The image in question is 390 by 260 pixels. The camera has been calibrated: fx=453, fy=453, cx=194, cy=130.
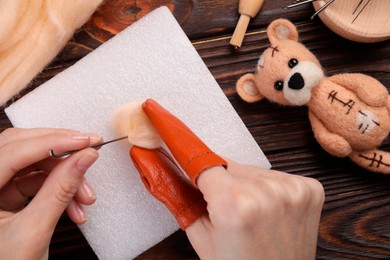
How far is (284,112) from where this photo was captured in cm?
74

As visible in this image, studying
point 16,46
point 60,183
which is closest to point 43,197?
point 60,183

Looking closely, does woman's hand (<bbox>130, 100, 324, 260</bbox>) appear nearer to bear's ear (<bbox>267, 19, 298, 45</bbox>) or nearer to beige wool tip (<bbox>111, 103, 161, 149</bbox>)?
beige wool tip (<bbox>111, 103, 161, 149</bbox>)

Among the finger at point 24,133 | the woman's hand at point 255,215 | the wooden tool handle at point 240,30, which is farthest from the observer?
the wooden tool handle at point 240,30

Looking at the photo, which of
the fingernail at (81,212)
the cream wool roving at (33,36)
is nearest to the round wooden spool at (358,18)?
the cream wool roving at (33,36)

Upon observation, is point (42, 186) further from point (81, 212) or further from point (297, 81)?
point (297, 81)

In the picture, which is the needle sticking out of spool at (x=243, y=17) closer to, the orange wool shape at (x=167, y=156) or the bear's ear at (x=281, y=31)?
the bear's ear at (x=281, y=31)

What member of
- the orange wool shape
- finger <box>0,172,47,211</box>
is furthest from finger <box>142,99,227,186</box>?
finger <box>0,172,47,211</box>

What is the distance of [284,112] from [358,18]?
18cm

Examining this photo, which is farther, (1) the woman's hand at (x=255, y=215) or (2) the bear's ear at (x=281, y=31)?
(2) the bear's ear at (x=281, y=31)

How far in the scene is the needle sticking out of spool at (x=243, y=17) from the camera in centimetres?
72

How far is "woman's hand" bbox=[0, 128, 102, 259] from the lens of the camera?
1.81 ft

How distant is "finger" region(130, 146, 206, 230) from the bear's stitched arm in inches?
10.6

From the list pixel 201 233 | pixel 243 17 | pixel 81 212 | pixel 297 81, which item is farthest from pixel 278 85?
pixel 81 212

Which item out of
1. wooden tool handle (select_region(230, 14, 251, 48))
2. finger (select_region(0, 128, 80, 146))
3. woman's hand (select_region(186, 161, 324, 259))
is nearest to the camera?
woman's hand (select_region(186, 161, 324, 259))
